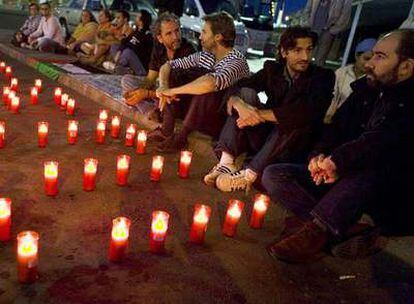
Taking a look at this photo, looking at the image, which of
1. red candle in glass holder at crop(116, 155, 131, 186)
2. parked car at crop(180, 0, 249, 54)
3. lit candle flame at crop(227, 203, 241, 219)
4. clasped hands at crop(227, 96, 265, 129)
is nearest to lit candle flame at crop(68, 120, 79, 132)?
red candle in glass holder at crop(116, 155, 131, 186)

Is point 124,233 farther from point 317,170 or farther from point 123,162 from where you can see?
point 317,170

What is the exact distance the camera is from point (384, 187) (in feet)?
9.43

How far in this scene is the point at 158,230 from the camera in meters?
2.91

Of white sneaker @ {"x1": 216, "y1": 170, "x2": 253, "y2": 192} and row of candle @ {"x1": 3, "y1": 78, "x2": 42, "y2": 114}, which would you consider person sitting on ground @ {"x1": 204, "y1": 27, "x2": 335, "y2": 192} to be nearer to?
white sneaker @ {"x1": 216, "y1": 170, "x2": 253, "y2": 192}

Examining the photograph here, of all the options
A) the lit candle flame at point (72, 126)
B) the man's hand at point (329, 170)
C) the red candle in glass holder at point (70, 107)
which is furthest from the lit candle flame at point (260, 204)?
the red candle in glass holder at point (70, 107)

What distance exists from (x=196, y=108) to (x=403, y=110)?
2.27 meters

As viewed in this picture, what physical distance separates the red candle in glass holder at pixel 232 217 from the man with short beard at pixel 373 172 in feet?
1.27

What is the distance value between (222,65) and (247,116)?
973mm

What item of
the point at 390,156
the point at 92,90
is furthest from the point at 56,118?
the point at 390,156

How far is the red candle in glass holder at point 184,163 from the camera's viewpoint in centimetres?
443

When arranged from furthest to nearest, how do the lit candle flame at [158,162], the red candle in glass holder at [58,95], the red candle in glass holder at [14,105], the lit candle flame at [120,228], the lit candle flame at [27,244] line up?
the red candle in glass holder at [58,95] < the red candle in glass holder at [14,105] < the lit candle flame at [158,162] < the lit candle flame at [120,228] < the lit candle flame at [27,244]

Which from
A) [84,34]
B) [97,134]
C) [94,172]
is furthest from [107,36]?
[94,172]

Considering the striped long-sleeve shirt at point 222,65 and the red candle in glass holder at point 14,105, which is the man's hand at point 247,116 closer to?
the striped long-sleeve shirt at point 222,65

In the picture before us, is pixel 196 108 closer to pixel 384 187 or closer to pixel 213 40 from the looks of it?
pixel 213 40
